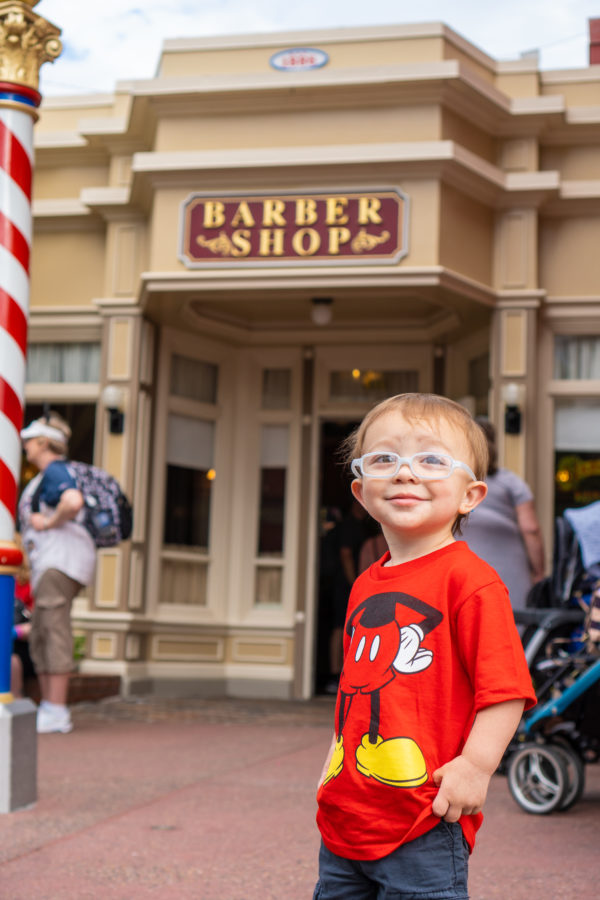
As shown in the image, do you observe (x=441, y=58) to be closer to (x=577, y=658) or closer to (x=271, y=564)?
(x=271, y=564)

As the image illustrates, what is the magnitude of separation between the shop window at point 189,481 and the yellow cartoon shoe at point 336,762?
784cm

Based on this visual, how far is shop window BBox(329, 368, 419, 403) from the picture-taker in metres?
9.97

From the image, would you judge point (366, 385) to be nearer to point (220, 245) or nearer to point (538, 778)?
point (220, 245)

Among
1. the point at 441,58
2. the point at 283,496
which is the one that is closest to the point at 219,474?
the point at 283,496

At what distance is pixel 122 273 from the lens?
959 centimetres

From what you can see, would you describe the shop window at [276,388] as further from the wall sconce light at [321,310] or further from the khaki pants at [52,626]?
the khaki pants at [52,626]

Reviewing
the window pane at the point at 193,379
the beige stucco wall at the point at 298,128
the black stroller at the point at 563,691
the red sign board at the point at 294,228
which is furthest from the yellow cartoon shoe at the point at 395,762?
the window pane at the point at 193,379

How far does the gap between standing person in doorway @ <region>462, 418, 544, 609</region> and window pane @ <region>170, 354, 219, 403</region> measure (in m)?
4.50

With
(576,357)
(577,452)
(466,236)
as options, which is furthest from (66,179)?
(577,452)

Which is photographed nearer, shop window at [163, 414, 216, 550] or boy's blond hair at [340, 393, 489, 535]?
boy's blond hair at [340, 393, 489, 535]

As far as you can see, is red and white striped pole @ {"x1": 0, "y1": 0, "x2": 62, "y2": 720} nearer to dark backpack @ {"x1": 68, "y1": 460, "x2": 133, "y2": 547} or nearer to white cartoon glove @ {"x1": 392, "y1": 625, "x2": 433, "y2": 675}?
dark backpack @ {"x1": 68, "y1": 460, "x2": 133, "y2": 547}

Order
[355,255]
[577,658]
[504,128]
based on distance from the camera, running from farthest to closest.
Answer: [504,128]
[355,255]
[577,658]

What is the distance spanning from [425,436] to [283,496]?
809 cm

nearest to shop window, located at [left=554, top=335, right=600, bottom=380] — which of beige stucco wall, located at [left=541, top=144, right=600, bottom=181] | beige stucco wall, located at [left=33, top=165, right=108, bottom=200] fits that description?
beige stucco wall, located at [left=541, top=144, right=600, bottom=181]
